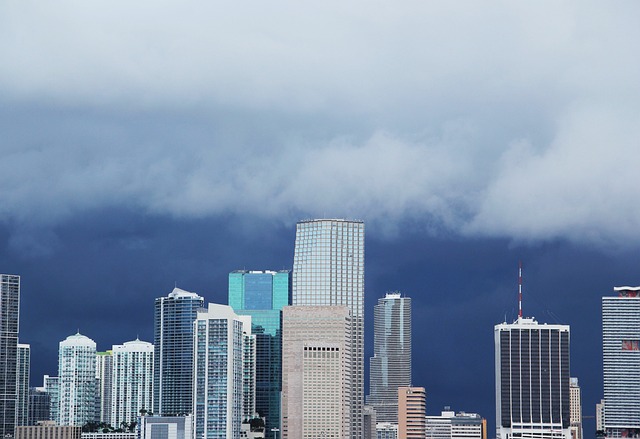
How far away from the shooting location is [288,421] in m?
200

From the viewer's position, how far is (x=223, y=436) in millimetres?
197750

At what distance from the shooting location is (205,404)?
655 feet

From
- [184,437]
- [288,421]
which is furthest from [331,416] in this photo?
[184,437]

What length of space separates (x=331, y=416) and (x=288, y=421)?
5.85 m

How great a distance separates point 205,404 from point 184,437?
5.24m

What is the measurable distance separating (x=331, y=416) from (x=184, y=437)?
19.8 metres

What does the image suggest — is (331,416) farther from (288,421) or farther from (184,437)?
(184,437)

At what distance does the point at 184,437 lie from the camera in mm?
199750

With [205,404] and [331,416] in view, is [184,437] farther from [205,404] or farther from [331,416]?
[331,416]

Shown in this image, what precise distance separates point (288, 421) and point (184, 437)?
46.1ft

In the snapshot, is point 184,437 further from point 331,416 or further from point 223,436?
point 331,416

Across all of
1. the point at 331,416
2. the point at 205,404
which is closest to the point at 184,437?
the point at 205,404

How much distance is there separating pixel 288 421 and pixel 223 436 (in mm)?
8943
